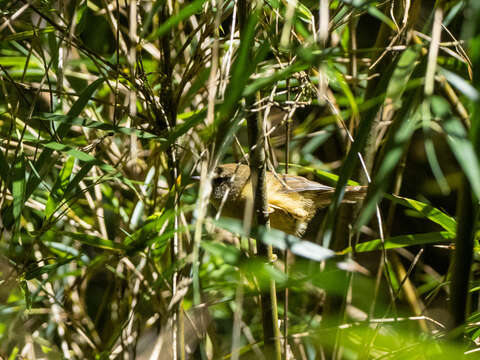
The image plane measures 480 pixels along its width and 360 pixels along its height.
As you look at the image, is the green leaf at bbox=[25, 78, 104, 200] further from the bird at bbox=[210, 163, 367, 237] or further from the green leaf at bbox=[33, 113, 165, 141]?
the bird at bbox=[210, 163, 367, 237]

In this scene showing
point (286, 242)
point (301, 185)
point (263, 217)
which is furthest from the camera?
point (301, 185)

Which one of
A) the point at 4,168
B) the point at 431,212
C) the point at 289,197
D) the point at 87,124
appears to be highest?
the point at 87,124

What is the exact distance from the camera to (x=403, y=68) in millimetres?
1062

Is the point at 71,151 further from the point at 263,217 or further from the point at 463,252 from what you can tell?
the point at 463,252

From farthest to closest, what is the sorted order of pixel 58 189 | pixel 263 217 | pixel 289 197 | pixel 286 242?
pixel 289 197, pixel 58 189, pixel 263 217, pixel 286 242

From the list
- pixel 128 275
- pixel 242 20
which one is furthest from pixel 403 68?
pixel 128 275

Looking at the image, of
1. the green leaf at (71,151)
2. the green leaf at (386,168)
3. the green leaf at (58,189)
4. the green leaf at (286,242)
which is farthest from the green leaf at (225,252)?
the green leaf at (58,189)

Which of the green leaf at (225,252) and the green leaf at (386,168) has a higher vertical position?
the green leaf at (386,168)

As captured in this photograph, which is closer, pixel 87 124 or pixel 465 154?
pixel 465 154

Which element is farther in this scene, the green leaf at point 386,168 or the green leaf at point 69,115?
the green leaf at point 69,115

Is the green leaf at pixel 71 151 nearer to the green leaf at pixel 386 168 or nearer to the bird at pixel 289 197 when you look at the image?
the green leaf at pixel 386 168

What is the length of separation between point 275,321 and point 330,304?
78 cm

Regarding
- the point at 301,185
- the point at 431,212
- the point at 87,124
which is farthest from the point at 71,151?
the point at 301,185

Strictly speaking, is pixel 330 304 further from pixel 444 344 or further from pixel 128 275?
pixel 444 344
